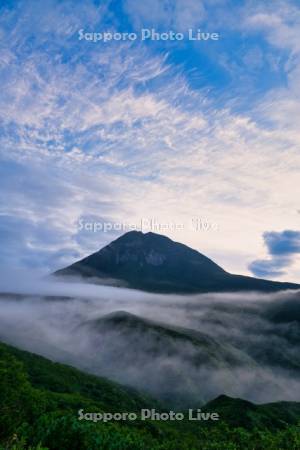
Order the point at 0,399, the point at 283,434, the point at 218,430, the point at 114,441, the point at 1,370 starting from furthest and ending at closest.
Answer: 1. the point at 218,430
2. the point at 283,434
3. the point at 1,370
4. the point at 0,399
5. the point at 114,441

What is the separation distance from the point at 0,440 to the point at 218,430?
53958 millimetres

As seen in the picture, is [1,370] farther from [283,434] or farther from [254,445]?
[283,434]

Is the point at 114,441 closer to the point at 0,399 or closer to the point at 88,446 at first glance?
the point at 88,446

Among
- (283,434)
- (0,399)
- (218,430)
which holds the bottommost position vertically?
(218,430)

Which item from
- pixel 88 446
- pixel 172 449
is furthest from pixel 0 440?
pixel 172 449

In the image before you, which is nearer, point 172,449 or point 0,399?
point 0,399

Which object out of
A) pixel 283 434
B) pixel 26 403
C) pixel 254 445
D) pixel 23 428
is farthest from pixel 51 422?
pixel 283 434

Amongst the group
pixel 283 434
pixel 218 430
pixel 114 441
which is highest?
pixel 114 441

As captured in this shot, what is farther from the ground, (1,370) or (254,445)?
(1,370)

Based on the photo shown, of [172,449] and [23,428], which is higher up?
[23,428]

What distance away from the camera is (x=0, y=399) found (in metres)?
50.9

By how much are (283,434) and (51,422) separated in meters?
43.1

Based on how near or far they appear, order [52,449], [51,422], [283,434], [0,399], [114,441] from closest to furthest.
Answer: [52,449] < [51,422] < [114,441] < [0,399] < [283,434]

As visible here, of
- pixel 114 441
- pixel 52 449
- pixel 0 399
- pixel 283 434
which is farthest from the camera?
pixel 283 434
